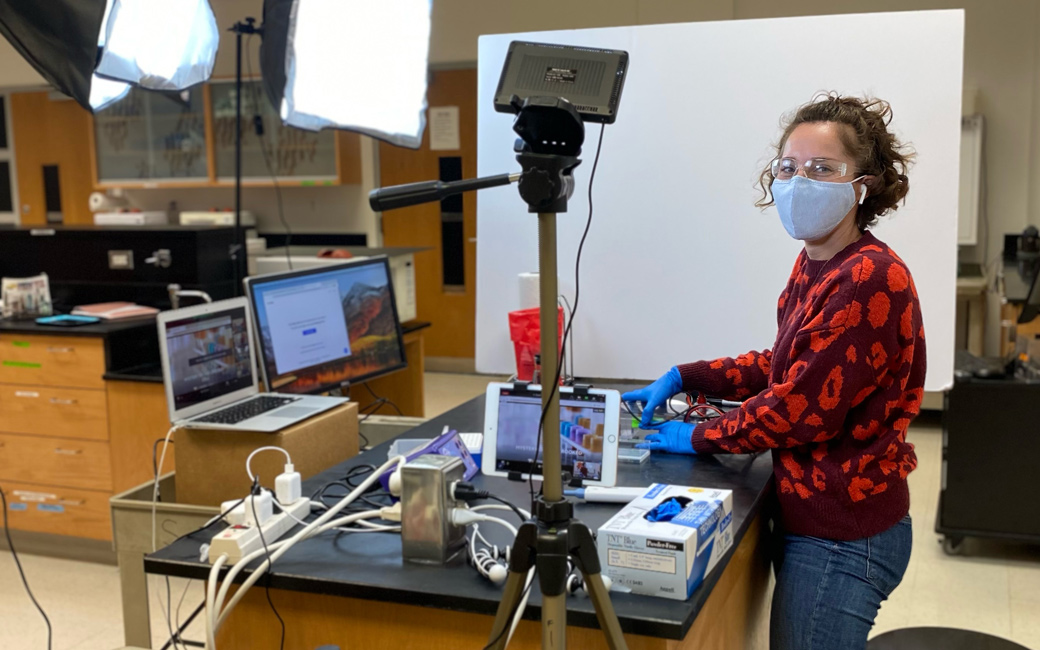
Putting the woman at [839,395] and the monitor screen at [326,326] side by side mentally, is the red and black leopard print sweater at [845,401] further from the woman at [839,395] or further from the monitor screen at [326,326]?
the monitor screen at [326,326]

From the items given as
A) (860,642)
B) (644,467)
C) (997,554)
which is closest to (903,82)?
(644,467)

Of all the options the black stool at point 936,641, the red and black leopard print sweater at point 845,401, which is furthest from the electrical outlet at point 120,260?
the black stool at point 936,641

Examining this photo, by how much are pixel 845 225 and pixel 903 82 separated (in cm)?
85

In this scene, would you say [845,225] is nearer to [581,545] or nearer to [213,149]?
[581,545]

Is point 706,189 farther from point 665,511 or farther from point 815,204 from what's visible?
point 665,511

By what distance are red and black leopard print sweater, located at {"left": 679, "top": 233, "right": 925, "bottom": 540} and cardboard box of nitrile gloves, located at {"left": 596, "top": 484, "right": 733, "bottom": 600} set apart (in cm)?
26

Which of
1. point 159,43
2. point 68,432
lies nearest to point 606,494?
point 159,43

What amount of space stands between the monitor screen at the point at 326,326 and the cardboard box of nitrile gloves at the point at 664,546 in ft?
4.33

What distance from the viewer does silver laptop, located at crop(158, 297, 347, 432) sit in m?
2.05

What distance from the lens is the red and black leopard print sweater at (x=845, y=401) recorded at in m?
1.46

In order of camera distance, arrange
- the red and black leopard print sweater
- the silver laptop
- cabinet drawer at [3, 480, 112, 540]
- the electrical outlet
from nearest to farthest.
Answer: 1. the red and black leopard print sweater
2. the silver laptop
3. cabinet drawer at [3, 480, 112, 540]
4. the electrical outlet

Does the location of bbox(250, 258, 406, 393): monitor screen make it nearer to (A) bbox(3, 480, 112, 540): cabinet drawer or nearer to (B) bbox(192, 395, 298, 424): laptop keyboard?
(B) bbox(192, 395, 298, 424): laptop keyboard

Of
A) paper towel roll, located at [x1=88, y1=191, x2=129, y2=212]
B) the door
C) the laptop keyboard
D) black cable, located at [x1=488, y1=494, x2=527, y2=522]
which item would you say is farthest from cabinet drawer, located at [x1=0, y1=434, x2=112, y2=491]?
paper towel roll, located at [x1=88, y1=191, x2=129, y2=212]

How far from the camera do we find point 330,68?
260 centimetres
